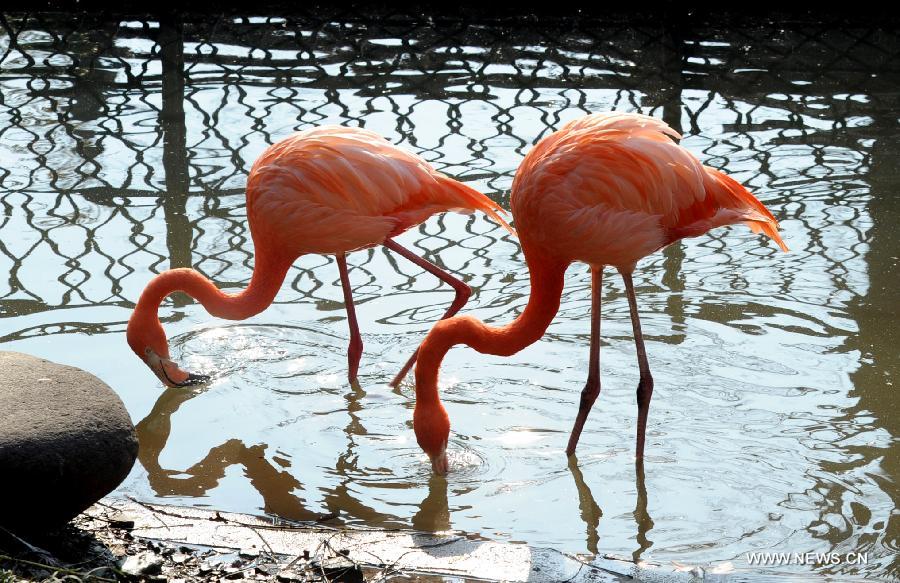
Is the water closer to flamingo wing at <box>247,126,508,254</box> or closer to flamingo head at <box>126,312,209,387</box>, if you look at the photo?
flamingo head at <box>126,312,209,387</box>

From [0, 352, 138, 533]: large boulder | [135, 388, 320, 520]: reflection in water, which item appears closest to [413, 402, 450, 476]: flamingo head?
[135, 388, 320, 520]: reflection in water

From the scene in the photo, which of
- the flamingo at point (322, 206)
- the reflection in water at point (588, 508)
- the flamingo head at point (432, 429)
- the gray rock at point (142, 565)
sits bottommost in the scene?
the gray rock at point (142, 565)

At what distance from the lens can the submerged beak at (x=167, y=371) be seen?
4590 millimetres

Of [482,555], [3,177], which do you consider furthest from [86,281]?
[482,555]

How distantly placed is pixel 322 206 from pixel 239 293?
520 mm

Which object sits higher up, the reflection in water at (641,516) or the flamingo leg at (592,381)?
the flamingo leg at (592,381)

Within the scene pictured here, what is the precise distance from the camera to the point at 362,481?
421 cm

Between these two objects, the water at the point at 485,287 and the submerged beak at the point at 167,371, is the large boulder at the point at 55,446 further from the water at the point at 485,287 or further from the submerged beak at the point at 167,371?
the submerged beak at the point at 167,371

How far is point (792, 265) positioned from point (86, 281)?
3424 millimetres

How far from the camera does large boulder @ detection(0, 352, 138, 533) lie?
338 cm

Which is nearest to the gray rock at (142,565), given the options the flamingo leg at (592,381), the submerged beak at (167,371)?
the submerged beak at (167,371)

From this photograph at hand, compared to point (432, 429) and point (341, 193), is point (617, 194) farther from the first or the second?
point (341, 193)

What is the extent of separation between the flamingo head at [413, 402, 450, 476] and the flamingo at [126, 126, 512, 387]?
941 mm

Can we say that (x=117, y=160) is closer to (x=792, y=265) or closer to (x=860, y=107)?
(x=792, y=265)
